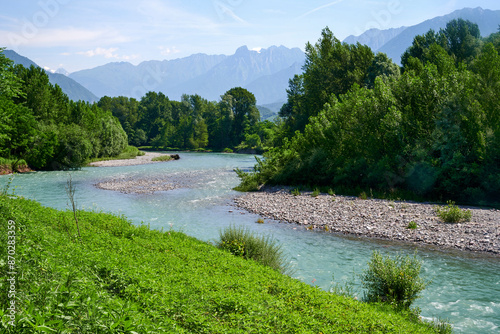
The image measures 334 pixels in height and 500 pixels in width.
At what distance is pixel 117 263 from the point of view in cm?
692

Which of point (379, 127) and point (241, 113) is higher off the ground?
point (241, 113)

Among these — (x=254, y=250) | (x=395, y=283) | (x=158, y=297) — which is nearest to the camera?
(x=158, y=297)

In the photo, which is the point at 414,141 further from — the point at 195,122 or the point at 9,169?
the point at 195,122

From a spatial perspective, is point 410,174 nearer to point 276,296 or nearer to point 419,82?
point 419,82

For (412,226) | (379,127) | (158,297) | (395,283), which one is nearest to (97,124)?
(379,127)

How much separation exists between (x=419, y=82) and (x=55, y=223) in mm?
25260

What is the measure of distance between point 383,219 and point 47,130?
50.1 metres

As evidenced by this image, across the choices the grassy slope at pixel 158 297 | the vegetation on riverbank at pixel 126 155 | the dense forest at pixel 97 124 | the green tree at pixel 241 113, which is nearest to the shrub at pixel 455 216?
the grassy slope at pixel 158 297

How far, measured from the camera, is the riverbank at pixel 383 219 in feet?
50.4

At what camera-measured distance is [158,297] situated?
5.37m

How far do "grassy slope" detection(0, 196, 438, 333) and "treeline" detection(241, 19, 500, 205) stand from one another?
1913 cm

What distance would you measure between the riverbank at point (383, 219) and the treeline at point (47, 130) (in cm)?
3287

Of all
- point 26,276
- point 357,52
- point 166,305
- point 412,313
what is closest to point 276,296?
point 166,305

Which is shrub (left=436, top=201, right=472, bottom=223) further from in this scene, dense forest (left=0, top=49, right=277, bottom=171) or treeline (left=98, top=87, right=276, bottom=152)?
treeline (left=98, top=87, right=276, bottom=152)
